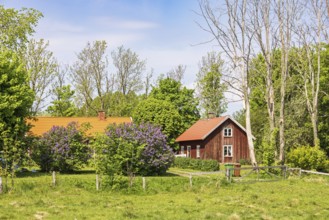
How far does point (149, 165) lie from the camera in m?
30.8

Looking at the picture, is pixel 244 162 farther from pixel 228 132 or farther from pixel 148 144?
pixel 148 144

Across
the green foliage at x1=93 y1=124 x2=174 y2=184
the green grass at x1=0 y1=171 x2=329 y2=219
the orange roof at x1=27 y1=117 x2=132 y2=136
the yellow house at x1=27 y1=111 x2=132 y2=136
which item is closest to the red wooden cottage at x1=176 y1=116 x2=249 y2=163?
the yellow house at x1=27 y1=111 x2=132 y2=136

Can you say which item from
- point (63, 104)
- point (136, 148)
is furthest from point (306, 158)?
point (63, 104)

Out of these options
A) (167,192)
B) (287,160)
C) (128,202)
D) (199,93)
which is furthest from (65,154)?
(199,93)

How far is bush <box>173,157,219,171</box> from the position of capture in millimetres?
39062

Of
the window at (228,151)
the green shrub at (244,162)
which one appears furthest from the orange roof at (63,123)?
the green shrub at (244,162)

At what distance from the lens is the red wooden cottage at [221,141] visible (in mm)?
51188

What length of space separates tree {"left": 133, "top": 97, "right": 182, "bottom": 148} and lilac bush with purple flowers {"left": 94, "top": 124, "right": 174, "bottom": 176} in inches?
813

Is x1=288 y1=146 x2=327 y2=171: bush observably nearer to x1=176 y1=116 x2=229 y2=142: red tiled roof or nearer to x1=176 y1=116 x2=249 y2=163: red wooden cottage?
x1=176 y1=116 x2=229 y2=142: red tiled roof

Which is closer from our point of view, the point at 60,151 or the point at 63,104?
the point at 60,151

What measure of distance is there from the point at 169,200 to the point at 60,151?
1425cm

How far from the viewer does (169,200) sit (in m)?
19.1

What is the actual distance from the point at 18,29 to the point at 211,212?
3024 centimetres

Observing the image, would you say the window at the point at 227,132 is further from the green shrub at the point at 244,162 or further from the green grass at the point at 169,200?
the green grass at the point at 169,200
